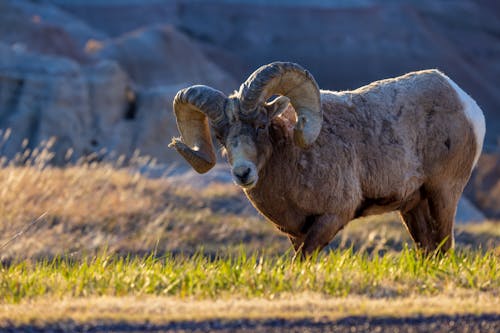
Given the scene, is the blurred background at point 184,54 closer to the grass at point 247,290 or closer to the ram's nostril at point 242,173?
the ram's nostril at point 242,173

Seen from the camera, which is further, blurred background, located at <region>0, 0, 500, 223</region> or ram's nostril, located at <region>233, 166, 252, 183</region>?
blurred background, located at <region>0, 0, 500, 223</region>

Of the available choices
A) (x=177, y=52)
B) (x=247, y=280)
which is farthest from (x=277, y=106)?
(x=177, y=52)

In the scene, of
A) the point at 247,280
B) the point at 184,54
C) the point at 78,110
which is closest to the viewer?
the point at 247,280

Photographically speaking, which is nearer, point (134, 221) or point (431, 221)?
point (431, 221)

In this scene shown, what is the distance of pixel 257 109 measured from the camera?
859 cm

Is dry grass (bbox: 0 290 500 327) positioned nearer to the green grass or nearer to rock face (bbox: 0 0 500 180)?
the green grass

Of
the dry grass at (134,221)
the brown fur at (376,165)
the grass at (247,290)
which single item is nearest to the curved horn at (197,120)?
the brown fur at (376,165)

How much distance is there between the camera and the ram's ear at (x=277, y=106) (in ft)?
28.6

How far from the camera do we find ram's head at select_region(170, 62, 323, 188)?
28.0ft

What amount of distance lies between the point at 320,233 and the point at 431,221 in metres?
1.76

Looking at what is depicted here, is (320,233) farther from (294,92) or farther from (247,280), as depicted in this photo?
(247,280)

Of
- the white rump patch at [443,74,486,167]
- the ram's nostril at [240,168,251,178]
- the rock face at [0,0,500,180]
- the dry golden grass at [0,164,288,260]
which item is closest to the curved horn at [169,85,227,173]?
the ram's nostril at [240,168,251,178]

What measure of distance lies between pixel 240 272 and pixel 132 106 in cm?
2682

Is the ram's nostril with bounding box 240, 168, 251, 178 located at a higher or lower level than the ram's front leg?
higher
